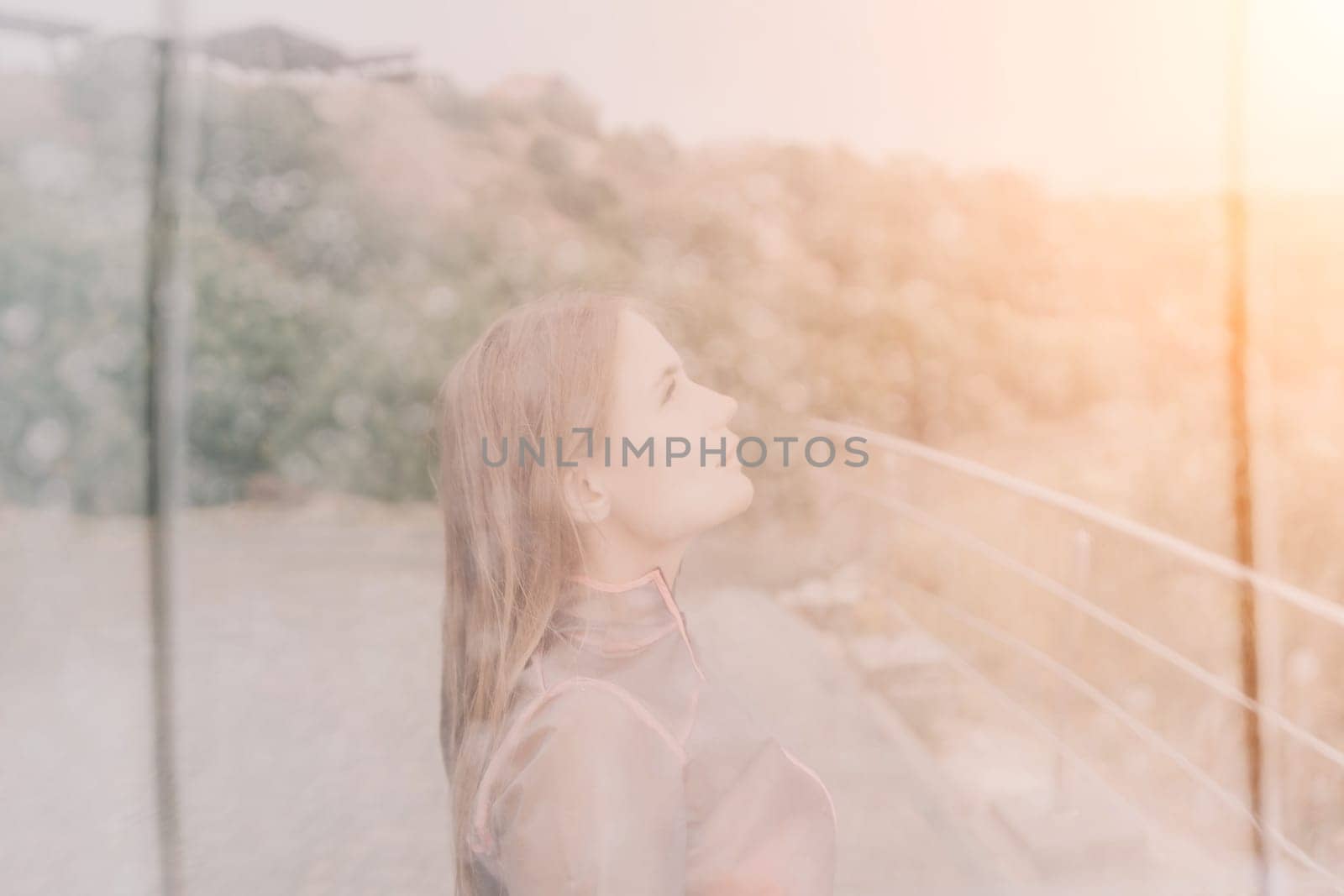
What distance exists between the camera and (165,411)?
136 cm

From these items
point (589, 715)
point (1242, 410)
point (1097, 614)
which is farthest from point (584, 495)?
point (1242, 410)

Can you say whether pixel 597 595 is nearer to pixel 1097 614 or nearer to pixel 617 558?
pixel 617 558

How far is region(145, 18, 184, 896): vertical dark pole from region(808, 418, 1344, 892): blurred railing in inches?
34.5

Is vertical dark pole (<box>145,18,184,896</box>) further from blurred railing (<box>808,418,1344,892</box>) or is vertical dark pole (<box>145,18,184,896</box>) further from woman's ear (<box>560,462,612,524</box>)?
blurred railing (<box>808,418,1344,892</box>)

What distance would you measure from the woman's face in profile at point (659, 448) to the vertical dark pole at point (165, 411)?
612 mm

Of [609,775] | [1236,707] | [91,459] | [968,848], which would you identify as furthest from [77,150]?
[1236,707]

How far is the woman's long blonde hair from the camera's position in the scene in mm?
1093

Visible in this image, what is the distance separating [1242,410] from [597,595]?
1.09 meters

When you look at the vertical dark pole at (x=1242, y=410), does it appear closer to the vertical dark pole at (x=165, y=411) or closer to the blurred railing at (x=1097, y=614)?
the blurred railing at (x=1097, y=614)

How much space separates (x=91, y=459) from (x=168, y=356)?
162 millimetres

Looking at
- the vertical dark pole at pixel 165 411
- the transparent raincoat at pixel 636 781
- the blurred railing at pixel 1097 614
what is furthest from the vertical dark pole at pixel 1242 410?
the vertical dark pole at pixel 165 411

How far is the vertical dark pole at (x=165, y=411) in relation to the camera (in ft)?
4.44

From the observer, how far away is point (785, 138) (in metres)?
1.47

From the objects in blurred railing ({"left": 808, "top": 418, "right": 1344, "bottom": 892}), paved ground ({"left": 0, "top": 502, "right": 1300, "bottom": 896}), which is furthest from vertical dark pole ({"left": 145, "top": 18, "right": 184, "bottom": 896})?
blurred railing ({"left": 808, "top": 418, "right": 1344, "bottom": 892})
